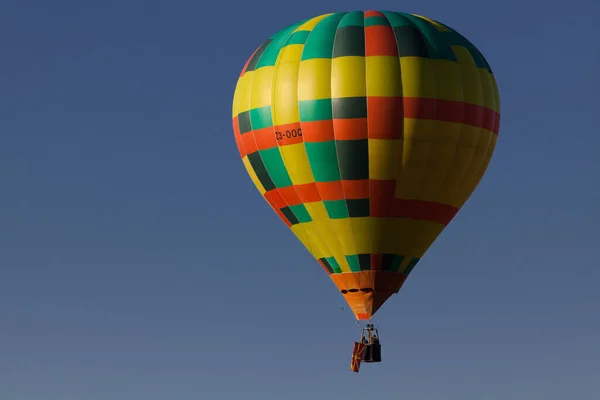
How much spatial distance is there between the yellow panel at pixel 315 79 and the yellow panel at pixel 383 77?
1.13 meters

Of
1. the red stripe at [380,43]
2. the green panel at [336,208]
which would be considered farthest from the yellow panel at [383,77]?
the green panel at [336,208]

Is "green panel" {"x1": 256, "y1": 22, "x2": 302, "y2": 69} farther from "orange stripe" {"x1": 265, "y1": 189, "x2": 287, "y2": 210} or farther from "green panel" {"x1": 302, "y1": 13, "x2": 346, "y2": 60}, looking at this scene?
"orange stripe" {"x1": 265, "y1": 189, "x2": 287, "y2": 210}

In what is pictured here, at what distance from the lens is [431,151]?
6806 cm

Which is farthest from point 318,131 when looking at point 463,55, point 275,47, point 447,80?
point 463,55

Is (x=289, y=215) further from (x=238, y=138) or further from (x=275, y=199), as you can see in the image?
(x=238, y=138)

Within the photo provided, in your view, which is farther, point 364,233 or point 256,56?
point 256,56

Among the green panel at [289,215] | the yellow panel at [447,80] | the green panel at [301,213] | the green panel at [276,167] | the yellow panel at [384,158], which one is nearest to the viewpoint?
the yellow panel at [384,158]

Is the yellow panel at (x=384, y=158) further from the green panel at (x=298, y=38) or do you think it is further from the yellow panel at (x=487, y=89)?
the green panel at (x=298, y=38)

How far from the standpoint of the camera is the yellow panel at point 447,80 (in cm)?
6812

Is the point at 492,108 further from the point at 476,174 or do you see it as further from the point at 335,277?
Answer: the point at 335,277

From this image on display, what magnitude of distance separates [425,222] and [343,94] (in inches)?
178

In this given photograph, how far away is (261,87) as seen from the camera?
226 ft

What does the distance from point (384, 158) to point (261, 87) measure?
4117 mm

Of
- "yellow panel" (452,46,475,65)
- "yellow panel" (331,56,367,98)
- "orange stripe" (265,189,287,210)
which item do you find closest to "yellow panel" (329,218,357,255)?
"orange stripe" (265,189,287,210)
